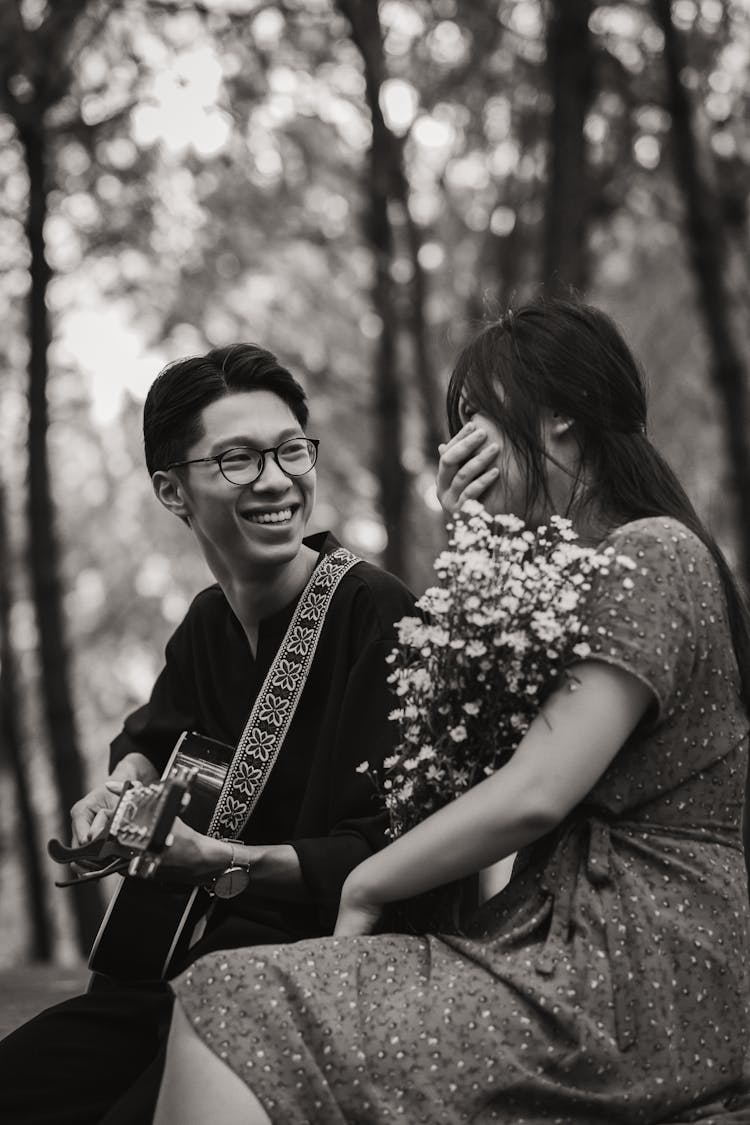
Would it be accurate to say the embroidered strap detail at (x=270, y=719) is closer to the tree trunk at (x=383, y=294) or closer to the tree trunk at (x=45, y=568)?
the tree trunk at (x=383, y=294)

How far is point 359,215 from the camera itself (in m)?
11.6

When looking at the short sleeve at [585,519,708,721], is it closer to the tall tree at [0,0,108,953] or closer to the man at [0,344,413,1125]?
the man at [0,344,413,1125]

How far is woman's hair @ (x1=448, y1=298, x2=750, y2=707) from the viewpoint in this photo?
2.98 m

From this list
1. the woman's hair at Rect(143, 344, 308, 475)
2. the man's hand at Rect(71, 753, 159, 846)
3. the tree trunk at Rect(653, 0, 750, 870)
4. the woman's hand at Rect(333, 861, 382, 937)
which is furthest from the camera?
the tree trunk at Rect(653, 0, 750, 870)

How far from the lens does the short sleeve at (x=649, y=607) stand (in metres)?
2.67

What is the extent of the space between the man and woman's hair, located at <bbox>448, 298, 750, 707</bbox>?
735mm

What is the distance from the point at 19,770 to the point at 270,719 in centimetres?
1170

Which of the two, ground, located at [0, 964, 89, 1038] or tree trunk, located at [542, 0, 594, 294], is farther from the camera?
tree trunk, located at [542, 0, 594, 294]

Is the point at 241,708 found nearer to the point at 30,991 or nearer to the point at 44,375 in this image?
the point at 30,991

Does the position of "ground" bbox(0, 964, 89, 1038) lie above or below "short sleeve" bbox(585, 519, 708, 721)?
below

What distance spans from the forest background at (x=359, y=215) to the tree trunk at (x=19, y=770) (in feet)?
0.14

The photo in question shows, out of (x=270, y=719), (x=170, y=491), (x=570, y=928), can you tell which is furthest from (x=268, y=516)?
(x=570, y=928)

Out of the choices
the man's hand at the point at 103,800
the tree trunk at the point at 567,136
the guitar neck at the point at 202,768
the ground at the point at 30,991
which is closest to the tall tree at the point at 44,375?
the ground at the point at 30,991

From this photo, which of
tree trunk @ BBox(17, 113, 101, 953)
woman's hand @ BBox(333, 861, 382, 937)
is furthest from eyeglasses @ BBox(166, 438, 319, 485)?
tree trunk @ BBox(17, 113, 101, 953)
